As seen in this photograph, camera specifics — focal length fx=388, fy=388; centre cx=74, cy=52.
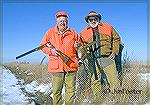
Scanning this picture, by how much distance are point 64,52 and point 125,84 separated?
1.57 m

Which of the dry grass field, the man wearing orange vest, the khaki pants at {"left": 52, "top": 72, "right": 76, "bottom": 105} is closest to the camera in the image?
the khaki pants at {"left": 52, "top": 72, "right": 76, "bottom": 105}

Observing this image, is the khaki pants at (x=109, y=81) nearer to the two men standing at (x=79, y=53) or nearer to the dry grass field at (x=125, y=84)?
the two men standing at (x=79, y=53)

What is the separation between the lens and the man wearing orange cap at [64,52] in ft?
20.3

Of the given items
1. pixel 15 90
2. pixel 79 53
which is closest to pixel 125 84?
pixel 79 53

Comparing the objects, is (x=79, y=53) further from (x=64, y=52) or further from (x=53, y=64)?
(x=53, y=64)

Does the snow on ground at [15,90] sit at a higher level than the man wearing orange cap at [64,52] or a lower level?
lower

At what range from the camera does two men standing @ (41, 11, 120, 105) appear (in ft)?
20.4

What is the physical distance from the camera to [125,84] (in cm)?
714

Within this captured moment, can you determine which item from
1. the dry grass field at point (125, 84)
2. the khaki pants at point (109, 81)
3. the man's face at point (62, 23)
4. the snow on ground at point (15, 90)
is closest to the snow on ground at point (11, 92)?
the snow on ground at point (15, 90)

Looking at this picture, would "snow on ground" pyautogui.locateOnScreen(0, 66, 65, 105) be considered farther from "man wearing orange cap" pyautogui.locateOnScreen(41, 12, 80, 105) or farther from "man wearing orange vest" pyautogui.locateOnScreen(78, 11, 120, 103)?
"man wearing orange vest" pyautogui.locateOnScreen(78, 11, 120, 103)

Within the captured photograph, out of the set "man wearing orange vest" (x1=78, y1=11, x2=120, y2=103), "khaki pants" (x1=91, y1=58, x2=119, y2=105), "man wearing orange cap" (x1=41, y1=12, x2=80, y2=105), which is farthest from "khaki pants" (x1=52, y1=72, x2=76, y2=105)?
"khaki pants" (x1=91, y1=58, x2=119, y2=105)

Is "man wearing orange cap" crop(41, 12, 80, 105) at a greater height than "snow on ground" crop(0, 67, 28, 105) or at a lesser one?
greater

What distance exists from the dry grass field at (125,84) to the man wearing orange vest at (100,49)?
21 centimetres

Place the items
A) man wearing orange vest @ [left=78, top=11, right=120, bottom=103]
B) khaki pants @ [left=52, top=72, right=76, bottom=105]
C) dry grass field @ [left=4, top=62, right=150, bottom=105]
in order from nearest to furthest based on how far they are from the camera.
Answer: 1. khaki pants @ [left=52, top=72, right=76, bottom=105]
2. man wearing orange vest @ [left=78, top=11, right=120, bottom=103]
3. dry grass field @ [left=4, top=62, right=150, bottom=105]
